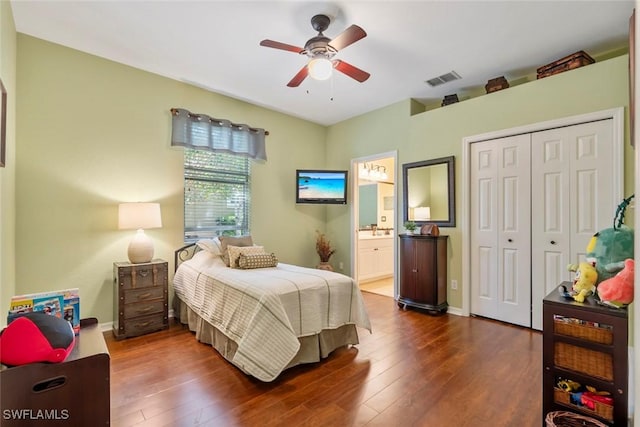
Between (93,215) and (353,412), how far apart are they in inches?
124

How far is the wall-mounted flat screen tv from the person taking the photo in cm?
476

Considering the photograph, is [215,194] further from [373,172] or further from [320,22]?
[373,172]

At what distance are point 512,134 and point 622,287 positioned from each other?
8.23ft

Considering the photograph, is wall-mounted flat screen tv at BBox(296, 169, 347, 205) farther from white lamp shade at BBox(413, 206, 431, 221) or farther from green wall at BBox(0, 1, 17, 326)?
green wall at BBox(0, 1, 17, 326)

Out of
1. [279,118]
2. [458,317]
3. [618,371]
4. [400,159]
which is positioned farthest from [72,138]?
[458,317]

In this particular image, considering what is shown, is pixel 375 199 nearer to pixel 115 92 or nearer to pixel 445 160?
pixel 445 160

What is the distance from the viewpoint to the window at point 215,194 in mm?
3838

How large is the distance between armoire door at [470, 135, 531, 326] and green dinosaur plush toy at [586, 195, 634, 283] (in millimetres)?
1873

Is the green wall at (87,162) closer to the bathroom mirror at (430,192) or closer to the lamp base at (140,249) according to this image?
the lamp base at (140,249)

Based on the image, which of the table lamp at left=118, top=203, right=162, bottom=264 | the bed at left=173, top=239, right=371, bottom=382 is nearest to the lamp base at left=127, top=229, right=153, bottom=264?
the table lamp at left=118, top=203, right=162, bottom=264

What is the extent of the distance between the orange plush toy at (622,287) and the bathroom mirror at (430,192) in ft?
8.23

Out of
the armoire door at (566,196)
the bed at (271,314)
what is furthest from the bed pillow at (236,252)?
the armoire door at (566,196)

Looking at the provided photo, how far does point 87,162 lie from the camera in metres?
3.08

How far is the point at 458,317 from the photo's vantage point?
11.9 feet
